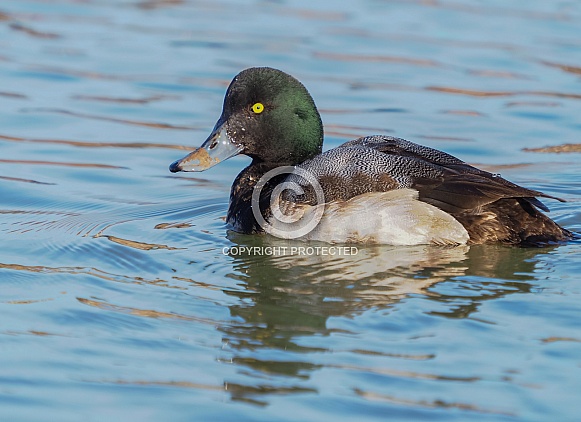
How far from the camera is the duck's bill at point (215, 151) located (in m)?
7.05

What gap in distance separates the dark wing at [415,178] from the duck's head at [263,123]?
41 cm

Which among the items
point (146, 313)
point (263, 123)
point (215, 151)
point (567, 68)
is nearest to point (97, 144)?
point (215, 151)

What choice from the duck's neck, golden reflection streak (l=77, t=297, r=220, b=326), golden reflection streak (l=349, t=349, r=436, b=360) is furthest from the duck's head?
golden reflection streak (l=349, t=349, r=436, b=360)

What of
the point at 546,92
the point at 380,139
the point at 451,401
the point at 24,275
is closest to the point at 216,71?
the point at 546,92

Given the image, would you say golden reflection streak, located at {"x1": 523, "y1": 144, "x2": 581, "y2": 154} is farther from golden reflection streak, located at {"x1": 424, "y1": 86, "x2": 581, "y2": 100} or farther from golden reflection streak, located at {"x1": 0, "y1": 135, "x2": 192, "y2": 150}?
golden reflection streak, located at {"x1": 0, "y1": 135, "x2": 192, "y2": 150}

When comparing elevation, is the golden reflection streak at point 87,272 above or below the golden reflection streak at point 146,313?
above

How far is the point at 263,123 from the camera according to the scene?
708 centimetres

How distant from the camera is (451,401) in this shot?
430 centimetres

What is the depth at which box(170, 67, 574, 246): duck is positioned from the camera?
6375mm

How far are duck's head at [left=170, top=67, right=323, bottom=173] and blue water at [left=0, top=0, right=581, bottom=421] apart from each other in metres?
0.55

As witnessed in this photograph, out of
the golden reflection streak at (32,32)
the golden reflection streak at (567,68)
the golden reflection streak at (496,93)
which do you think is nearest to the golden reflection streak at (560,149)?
the golden reflection streak at (496,93)

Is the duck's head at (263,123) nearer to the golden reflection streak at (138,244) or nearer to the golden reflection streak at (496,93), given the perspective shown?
the golden reflection streak at (138,244)

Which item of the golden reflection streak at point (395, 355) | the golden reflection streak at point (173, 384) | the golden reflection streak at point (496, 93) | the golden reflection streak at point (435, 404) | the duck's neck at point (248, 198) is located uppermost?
the golden reflection streak at point (496, 93)

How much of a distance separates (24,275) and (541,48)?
342 inches
